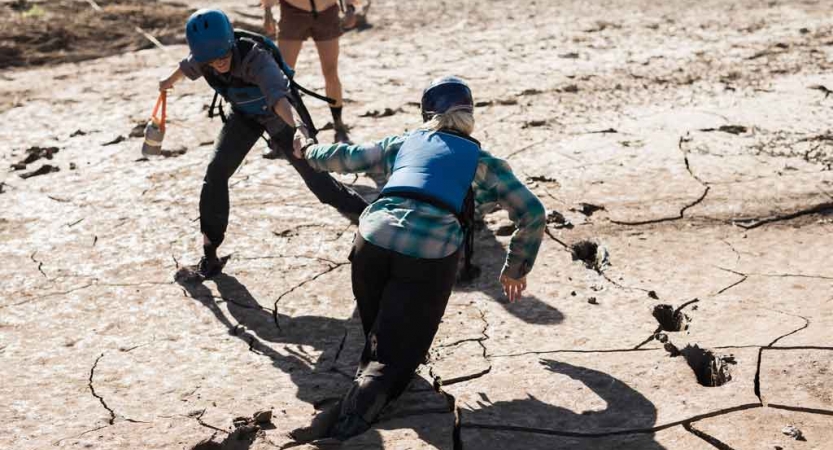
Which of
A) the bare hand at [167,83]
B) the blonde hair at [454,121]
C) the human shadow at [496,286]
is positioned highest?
the blonde hair at [454,121]

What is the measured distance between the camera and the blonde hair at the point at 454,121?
368 centimetres

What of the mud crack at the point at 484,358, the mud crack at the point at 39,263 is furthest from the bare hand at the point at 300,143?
the mud crack at the point at 39,263

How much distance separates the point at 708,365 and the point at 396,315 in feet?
4.21

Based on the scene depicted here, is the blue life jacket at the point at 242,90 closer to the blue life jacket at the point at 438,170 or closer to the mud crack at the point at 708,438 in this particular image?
the blue life jacket at the point at 438,170

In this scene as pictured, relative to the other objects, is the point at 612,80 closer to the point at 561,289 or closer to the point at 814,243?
the point at 814,243

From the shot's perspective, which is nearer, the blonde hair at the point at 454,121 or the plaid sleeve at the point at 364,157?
the blonde hair at the point at 454,121

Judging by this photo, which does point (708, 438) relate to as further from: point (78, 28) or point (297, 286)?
point (78, 28)

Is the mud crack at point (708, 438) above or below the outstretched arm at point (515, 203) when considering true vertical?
below

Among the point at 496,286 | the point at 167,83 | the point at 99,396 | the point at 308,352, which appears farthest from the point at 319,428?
the point at 167,83

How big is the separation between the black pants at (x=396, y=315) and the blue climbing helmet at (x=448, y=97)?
1.73ft

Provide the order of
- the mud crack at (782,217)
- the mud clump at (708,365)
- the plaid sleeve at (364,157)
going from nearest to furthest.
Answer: the plaid sleeve at (364,157) < the mud clump at (708,365) < the mud crack at (782,217)

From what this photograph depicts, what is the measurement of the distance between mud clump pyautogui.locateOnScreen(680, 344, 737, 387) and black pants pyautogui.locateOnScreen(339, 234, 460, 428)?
107 centimetres

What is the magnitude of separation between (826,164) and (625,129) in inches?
51.6

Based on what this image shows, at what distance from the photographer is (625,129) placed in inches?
270
